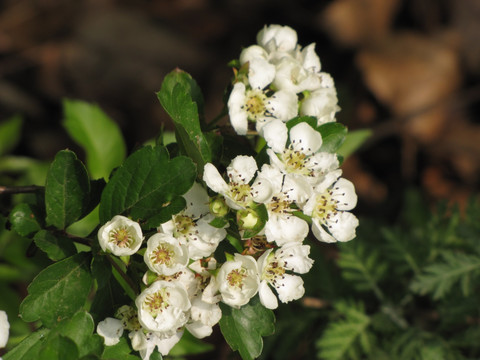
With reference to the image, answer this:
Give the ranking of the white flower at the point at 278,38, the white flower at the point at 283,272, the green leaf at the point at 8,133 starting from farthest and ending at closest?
1. the green leaf at the point at 8,133
2. the white flower at the point at 278,38
3. the white flower at the point at 283,272

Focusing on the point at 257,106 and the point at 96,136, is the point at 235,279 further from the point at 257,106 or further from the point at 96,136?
the point at 96,136

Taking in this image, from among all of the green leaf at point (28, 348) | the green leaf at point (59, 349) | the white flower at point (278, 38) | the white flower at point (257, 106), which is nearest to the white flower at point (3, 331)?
the green leaf at point (28, 348)

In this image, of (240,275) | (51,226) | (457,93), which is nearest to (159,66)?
(457,93)

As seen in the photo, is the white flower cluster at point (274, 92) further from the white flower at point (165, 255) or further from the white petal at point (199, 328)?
the white petal at point (199, 328)

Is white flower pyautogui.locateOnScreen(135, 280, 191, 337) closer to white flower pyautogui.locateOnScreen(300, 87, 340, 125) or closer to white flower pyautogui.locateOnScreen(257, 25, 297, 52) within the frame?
white flower pyautogui.locateOnScreen(300, 87, 340, 125)

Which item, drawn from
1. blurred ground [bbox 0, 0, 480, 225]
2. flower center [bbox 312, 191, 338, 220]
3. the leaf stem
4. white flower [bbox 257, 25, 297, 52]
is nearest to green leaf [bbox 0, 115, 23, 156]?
blurred ground [bbox 0, 0, 480, 225]

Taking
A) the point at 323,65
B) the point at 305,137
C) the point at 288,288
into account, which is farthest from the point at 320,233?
the point at 323,65

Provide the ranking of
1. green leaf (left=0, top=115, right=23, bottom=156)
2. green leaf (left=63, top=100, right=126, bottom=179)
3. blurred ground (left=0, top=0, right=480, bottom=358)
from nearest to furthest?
green leaf (left=63, top=100, right=126, bottom=179) → green leaf (left=0, top=115, right=23, bottom=156) → blurred ground (left=0, top=0, right=480, bottom=358)
